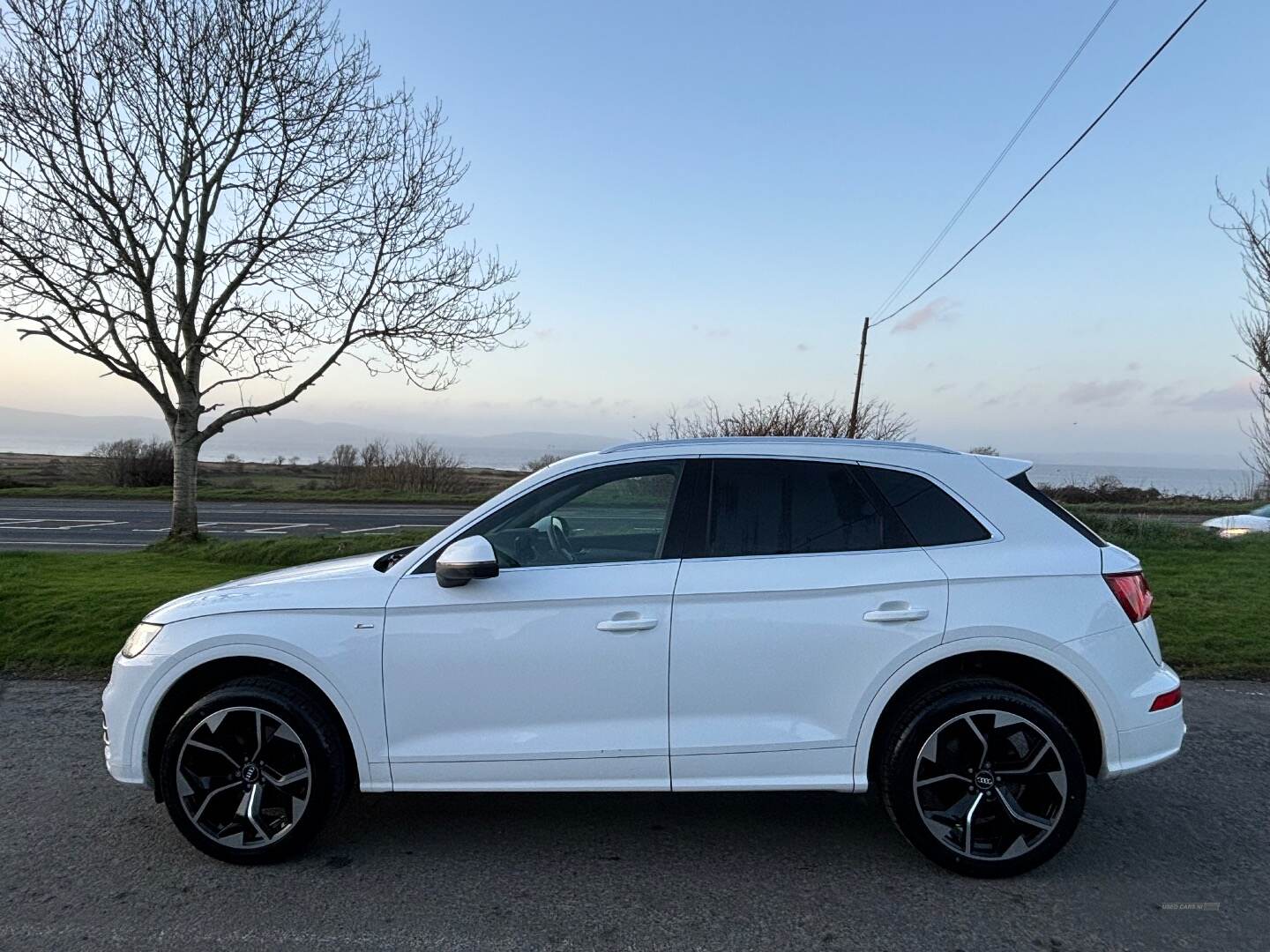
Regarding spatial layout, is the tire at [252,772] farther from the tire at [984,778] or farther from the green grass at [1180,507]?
the green grass at [1180,507]

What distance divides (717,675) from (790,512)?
0.75 metres

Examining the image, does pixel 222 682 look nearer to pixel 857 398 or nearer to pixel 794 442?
pixel 794 442

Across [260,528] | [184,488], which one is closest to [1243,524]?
[184,488]

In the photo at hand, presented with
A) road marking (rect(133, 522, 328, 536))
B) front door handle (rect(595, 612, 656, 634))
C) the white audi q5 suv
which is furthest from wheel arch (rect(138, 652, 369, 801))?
road marking (rect(133, 522, 328, 536))

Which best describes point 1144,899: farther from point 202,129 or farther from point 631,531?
point 202,129

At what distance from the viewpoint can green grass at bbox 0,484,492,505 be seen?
88.3ft

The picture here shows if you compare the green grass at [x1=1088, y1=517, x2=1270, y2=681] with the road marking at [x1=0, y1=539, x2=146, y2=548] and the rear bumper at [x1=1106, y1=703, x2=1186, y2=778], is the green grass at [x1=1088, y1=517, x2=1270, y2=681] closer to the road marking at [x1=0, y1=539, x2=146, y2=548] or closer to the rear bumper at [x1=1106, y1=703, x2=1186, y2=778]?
the rear bumper at [x1=1106, y1=703, x2=1186, y2=778]

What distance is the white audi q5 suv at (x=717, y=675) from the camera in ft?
10.9

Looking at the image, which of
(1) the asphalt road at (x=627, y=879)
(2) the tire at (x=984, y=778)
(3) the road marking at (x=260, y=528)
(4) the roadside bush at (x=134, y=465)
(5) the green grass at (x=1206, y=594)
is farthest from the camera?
(4) the roadside bush at (x=134, y=465)

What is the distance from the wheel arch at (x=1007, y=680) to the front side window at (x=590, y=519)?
1.09 meters

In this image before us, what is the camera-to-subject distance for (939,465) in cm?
362

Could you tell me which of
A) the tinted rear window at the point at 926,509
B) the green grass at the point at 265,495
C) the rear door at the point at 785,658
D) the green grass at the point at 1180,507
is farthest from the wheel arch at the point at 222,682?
the green grass at the point at 265,495

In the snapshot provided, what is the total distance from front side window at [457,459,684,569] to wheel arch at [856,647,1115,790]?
3.58ft

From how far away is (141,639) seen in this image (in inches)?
142
